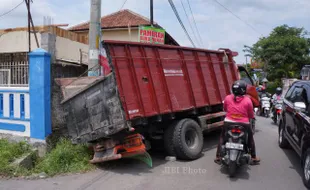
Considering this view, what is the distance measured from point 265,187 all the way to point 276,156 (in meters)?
2.16

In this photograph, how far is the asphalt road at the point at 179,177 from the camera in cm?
501

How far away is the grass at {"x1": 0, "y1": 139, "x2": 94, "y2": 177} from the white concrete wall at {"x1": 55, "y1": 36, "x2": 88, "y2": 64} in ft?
8.78

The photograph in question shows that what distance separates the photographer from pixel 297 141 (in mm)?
5625

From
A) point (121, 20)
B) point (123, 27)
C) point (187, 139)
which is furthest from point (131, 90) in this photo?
point (121, 20)

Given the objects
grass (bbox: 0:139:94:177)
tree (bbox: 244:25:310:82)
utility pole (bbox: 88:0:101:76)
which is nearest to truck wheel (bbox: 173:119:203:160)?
grass (bbox: 0:139:94:177)

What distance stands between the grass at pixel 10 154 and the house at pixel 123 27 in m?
13.0

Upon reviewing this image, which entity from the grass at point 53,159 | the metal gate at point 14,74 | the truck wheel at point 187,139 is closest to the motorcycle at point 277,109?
the truck wheel at point 187,139

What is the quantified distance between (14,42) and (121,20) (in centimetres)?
1281

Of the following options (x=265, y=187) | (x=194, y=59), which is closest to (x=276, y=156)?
(x=265, y=187)

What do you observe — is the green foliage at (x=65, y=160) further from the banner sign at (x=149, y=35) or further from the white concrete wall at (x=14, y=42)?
the banner sign at (x=149, y=35)

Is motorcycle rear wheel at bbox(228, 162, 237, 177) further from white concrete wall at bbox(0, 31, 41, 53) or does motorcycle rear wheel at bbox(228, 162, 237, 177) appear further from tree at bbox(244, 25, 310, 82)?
tree at bbox(244, 25, 310, 82)

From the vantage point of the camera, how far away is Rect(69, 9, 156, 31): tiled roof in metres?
20.4

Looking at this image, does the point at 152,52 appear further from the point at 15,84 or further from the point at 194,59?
the point at 15,84

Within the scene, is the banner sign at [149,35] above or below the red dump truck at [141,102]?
above
